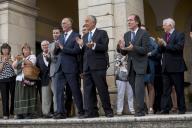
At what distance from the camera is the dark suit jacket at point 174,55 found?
313 inches

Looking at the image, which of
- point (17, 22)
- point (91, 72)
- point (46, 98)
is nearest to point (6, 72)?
point (46, 98)

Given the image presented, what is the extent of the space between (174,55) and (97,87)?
1608mm

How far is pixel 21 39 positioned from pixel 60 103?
4583 mm

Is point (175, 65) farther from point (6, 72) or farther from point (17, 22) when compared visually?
point (17, 22)

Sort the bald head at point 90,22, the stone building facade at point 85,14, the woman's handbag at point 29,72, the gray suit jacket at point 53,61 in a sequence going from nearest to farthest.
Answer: the bald head at point 90,22
the gray suit jacket at point 53,61
the woman's handbag at point 29,72
the stone building facade at point 85,14

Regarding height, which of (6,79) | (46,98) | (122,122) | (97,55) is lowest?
(122,122)

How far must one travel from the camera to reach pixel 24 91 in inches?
366

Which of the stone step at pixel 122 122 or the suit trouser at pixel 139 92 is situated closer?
the stone step at pixel 122 122

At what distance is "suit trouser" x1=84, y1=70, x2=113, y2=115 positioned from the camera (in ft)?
25.9

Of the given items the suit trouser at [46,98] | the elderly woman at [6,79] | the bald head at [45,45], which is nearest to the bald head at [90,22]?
the bald head at [45,45]

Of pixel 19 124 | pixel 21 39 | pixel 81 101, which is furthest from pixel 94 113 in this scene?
pixel 21 39

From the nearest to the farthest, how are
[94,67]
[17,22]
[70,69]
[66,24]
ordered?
[94,67]
[70,69]
[66,24]
[17,22]

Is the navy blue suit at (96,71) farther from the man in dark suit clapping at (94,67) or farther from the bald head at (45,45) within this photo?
the bald head at (45,45)

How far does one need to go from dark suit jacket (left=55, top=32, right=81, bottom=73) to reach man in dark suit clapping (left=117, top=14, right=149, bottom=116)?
101cm
